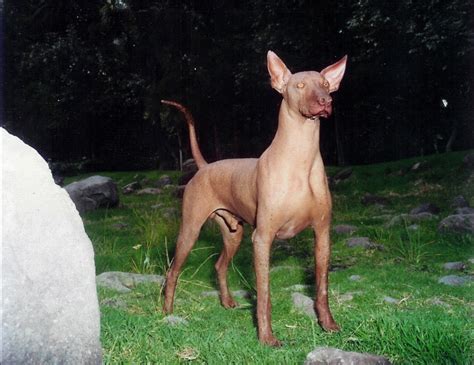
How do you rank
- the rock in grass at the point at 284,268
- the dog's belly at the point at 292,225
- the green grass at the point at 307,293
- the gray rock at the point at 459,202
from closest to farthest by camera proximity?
the green grass at the point at 307,293, the dog's belly at the point at 292,225, the rock in grass at the point at 284,268, the gray rock at the point at 459,202

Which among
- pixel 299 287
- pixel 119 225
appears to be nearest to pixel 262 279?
pixel 299 287

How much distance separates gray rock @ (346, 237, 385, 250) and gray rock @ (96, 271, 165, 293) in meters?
2.62

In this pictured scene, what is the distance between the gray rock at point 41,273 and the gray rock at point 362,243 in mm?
5645

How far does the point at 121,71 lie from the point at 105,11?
4.22 m

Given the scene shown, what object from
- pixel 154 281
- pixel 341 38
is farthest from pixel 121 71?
pixel 154 281

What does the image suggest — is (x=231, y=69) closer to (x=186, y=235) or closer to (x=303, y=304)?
(x=186, y=235)

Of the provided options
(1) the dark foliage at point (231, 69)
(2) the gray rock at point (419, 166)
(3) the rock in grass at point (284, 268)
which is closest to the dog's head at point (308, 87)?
(3) the rock in grass at point (284, 268)

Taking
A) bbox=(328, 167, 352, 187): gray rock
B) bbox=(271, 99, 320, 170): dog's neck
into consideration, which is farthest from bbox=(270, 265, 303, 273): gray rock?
bbox=(328, 167, 352, 187): gray rock

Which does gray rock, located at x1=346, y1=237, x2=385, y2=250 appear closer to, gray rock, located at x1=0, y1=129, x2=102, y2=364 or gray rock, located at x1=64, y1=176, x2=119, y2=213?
gray rock, located at x1=0, y1=129, x2=102, y2=364

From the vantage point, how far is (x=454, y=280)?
658cm

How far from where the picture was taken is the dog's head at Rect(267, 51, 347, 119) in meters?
4.53

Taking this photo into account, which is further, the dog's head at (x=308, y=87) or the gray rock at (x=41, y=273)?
A: the dog's head at (x=308, y=87)

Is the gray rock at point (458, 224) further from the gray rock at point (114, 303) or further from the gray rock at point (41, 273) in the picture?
the gray rock at point (41, 273)

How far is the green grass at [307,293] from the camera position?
4.12 metres
